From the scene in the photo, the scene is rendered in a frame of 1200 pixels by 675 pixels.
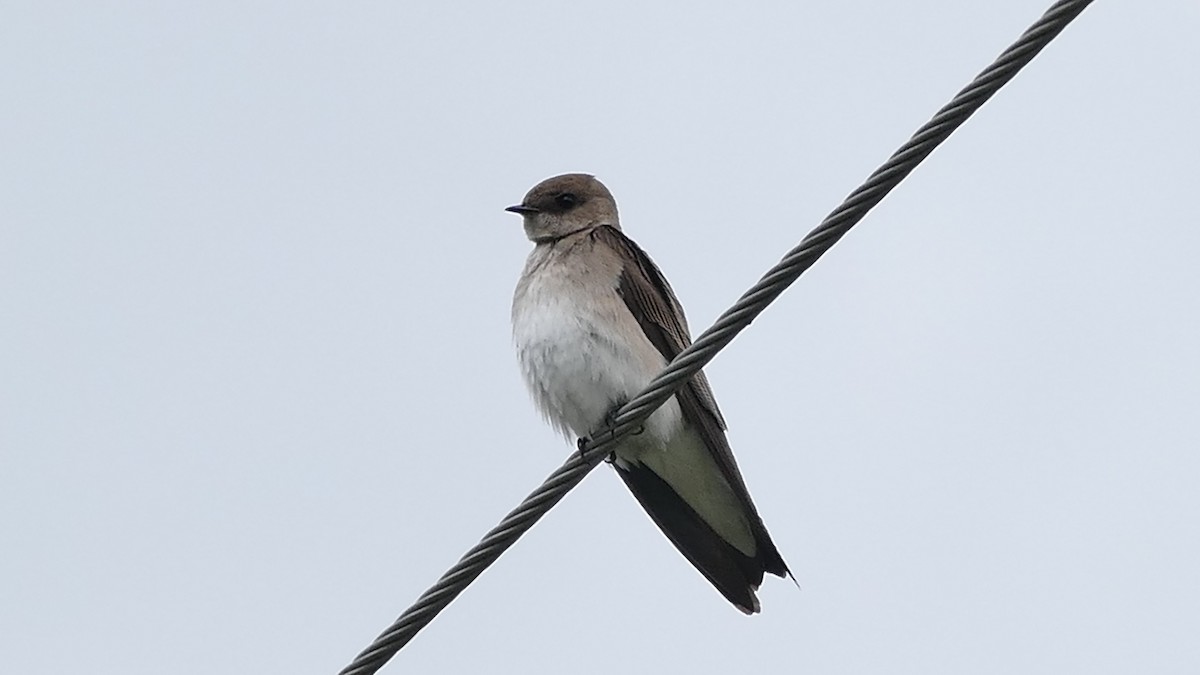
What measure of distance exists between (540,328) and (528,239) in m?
1.14

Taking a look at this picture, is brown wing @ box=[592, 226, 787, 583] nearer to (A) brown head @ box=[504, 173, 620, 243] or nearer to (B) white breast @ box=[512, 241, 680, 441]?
(B) white breast @ box=[512, 241, 680, 441]

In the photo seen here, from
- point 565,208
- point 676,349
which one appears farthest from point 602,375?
point 565,208

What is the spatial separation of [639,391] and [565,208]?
5.40 ft

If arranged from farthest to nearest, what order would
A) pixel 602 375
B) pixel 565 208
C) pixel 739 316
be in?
pixel 565 208 → pixel 602 375 → pixel 739 316

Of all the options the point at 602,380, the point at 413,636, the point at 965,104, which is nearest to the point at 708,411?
the point at 602,380

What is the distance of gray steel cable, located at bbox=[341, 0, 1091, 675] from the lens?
477 centimetres

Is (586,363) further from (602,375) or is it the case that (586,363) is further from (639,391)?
(639,391)

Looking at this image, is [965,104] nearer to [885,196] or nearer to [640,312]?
[885,196]

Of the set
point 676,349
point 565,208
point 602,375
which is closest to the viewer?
point 602,375

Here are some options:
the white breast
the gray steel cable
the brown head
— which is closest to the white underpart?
the white breast

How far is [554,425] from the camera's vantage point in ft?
25.6

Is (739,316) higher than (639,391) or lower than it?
lower

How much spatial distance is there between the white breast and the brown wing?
0.07 metres

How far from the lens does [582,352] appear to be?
7.62m
